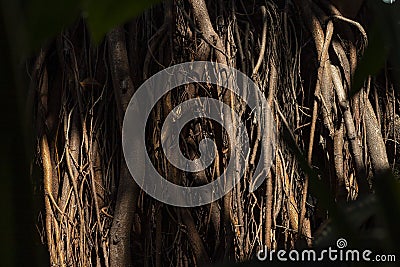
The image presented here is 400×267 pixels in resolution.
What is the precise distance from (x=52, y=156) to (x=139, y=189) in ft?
0.98

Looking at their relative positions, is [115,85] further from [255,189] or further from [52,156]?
[255,189]

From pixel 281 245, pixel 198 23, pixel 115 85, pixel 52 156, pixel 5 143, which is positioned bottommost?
pixel 5 143

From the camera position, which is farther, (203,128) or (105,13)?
(203,128)

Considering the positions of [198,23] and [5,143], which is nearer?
[5,143]

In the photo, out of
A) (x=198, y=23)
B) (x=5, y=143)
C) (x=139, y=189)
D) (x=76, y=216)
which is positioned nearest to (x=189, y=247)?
(x=139, y=189)

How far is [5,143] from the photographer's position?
0.20 metres

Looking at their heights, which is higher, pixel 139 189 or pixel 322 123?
pixel 322 123

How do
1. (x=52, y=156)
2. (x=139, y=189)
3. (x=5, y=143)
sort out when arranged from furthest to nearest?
(x=52, y=156), (x=139, y=189), (x=5, y=143)

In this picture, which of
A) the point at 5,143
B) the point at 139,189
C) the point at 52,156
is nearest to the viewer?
the point at 5,143

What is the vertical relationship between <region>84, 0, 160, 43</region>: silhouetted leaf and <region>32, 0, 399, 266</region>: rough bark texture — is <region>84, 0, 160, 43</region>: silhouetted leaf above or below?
below

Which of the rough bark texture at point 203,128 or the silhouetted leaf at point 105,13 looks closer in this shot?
the silhouetted leaf at point 105,13

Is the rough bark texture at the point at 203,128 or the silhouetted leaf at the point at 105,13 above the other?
the rough bark texture at the point at 203,128

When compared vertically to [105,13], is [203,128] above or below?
above

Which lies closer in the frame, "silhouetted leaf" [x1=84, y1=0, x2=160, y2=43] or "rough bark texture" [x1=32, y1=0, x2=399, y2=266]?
"silhouetted leaf" [x1=84, y1=0, x2=160, y2=43]
